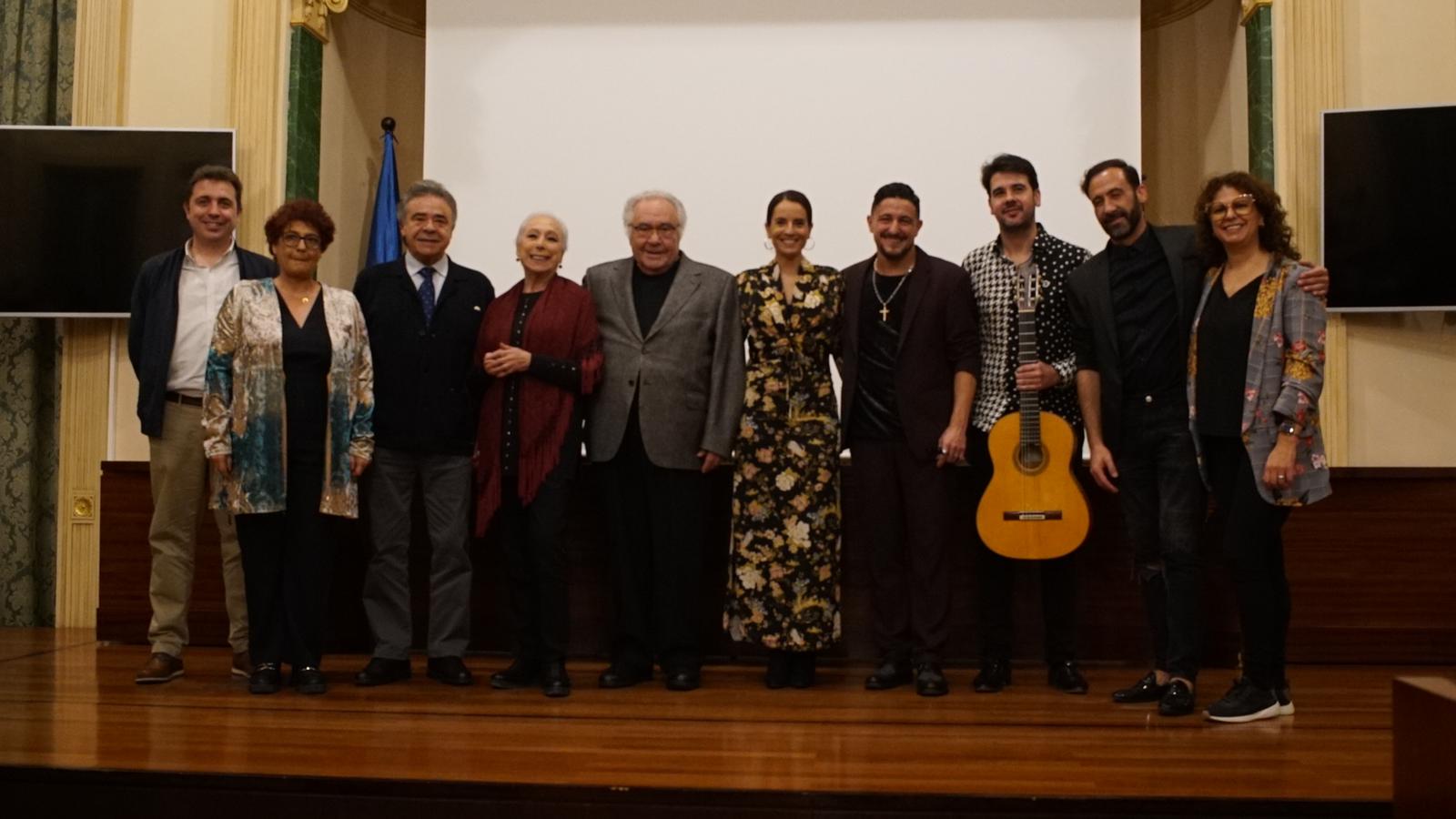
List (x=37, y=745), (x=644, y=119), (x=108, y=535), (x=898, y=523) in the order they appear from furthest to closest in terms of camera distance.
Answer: (x=644, y=119) < (x=108, y=535) < (x=898, y=523) < (x=37, y=745)

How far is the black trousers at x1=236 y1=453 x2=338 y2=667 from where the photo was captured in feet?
→ 11.9

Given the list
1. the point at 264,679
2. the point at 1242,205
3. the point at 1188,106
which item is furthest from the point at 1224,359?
the point at 1188,106

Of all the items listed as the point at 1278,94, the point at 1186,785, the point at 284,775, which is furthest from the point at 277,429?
the point at 1278,94

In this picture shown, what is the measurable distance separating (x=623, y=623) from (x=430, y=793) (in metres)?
1.35

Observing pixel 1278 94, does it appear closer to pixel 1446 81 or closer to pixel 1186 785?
pixel 1446 81

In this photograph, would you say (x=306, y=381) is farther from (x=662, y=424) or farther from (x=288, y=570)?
(x=662, y=424)

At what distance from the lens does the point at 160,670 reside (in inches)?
149

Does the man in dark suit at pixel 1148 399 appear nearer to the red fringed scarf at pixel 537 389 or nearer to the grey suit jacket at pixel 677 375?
the grey suit jacket at pixel 677 375

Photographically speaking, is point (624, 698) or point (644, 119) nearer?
point (624, 698)

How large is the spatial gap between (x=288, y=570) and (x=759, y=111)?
3.49 meters

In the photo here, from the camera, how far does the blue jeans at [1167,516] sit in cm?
336

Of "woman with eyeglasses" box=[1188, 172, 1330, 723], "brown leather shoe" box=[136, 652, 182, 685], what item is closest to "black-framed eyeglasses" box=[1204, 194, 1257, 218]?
"woman with eyeglasses" box=[1188, 172, 1330, 723]

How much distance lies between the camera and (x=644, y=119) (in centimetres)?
627

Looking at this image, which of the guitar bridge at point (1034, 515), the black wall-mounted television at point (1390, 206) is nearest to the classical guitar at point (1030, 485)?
the guitar bridge at point (1034, 515)
